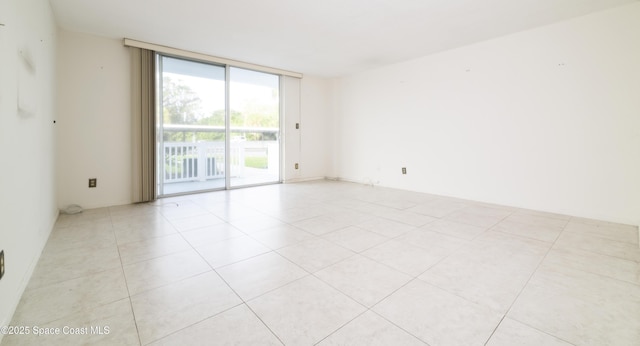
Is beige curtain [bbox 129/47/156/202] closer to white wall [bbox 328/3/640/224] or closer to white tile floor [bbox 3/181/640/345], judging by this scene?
white tile floor [bbox 3/181/640/345]

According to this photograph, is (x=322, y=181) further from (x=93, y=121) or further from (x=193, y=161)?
(x=93, y=121)

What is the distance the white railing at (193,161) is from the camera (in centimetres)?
518

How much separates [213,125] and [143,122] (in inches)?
46.3

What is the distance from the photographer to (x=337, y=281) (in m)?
1.81

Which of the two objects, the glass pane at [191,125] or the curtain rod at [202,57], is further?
the glass pane at [191,125]

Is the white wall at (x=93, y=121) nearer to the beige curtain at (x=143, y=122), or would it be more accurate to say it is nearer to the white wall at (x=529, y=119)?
the beige curtain at (x=143, y=122)

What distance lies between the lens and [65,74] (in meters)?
3.47

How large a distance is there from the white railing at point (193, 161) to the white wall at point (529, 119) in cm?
341

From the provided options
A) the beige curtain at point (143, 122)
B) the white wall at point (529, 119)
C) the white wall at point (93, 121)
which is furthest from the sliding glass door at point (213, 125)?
the white wall at point (529, 119)

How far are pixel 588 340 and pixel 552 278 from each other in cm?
66

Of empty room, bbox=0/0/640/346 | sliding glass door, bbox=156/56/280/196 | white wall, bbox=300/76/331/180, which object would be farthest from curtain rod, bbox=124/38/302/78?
white wall, bbox=300/76/331/180

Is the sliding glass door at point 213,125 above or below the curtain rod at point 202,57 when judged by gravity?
below

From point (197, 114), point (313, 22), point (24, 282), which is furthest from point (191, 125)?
point (24, 282)

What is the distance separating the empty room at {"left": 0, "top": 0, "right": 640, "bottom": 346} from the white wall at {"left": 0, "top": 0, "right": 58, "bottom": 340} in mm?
30
